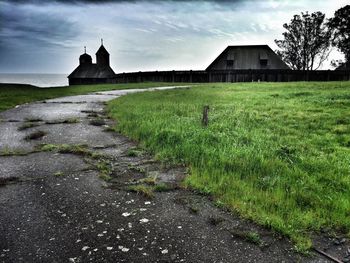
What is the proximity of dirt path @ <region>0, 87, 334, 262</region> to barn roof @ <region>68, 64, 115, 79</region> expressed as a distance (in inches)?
2312

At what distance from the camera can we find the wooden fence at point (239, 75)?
3769 centimetres

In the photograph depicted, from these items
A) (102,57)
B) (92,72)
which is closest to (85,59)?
(102,57)

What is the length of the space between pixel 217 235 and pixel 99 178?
2407mm

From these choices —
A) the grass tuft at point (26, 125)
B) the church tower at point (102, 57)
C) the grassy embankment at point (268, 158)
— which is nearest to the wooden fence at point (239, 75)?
the church tower at point (102, 57)

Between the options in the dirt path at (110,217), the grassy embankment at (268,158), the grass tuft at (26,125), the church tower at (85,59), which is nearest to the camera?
the dirt path at (110,217)

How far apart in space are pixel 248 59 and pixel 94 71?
32405mm

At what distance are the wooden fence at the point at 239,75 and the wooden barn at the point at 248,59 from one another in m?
7.02

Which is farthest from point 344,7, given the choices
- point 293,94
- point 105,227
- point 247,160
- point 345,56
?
point 105,227

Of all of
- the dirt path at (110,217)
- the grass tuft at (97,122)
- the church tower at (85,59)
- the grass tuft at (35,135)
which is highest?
the church tower at (85,59)

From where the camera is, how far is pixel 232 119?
9.92 metres

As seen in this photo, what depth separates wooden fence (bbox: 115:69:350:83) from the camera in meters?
37.7

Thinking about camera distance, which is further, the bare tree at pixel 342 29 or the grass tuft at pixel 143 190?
the bare tree at pixel 342 29

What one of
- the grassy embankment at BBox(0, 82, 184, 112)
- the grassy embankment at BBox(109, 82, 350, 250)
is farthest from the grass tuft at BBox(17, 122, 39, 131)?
the grassy embankment at BBox(0, 82, 184, 112)

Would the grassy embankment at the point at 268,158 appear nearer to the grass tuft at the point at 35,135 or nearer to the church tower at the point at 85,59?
the grass tuft at the point at 35,135
